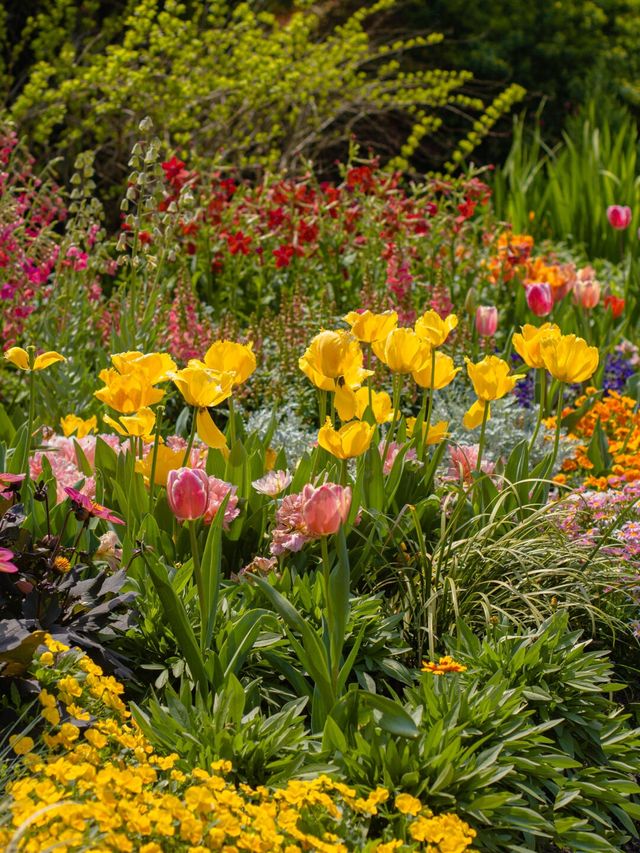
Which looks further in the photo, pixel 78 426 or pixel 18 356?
pixel 78 426

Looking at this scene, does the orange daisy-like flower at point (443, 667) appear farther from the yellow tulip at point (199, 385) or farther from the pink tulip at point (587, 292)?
the pink tulip at point (587, 292)

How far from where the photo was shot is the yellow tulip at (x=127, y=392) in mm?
2465

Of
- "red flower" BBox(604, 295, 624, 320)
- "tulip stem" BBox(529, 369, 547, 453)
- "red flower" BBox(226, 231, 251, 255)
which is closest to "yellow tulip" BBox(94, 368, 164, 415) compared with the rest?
"tulip stem" BBox(529, 369, 547, 453)

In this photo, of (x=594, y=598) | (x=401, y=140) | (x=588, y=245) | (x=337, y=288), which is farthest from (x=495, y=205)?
(x=594, y=598)

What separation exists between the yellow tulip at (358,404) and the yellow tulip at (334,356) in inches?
1.4

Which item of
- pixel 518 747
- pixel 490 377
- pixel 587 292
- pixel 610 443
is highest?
pixel 490 377

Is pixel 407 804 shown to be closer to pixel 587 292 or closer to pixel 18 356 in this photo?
pixel 18 356

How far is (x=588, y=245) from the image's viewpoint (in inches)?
287

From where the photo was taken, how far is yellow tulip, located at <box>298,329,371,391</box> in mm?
2340

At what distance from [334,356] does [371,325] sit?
0.44m

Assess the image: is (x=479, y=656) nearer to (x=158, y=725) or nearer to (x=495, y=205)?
(x=158, y=725)

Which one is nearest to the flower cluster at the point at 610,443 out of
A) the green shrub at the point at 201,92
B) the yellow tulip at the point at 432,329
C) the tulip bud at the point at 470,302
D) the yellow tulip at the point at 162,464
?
the tulip bud at the point at 470,302

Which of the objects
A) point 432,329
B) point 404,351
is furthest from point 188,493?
point 432,329

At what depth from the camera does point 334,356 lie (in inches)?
92.9
